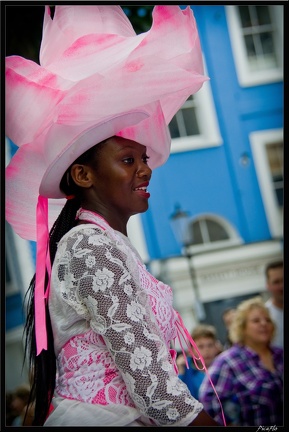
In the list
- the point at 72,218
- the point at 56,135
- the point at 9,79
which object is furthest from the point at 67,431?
the point at 9,79

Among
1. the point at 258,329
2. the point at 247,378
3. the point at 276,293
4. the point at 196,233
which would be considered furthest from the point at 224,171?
the point at 247,378

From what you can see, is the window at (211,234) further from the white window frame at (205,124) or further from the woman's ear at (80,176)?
the woman's ear at (80,176)

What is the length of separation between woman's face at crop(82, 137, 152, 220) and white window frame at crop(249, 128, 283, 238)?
26.2ft

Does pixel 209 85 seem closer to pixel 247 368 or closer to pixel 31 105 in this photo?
pixel 247 368

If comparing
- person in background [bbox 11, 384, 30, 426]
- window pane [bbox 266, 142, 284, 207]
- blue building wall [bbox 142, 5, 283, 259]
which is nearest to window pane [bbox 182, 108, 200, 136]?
blue building wall [bbox 142, 5, 283, 259]

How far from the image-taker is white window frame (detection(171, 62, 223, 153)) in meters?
9.80

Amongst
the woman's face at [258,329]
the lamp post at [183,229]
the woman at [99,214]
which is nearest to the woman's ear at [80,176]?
the woman at [99,214]

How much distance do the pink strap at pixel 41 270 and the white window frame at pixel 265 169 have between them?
7941 mm

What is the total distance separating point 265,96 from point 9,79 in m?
7.94

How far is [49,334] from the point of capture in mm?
1854

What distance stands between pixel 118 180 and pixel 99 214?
0.10 metres

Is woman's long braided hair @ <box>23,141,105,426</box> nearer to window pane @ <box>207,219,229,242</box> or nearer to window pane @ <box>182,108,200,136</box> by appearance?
window pane @ <box>182,108,200,136</box>

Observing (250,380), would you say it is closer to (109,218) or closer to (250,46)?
(109,218)

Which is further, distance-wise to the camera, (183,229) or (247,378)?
(183,229)
